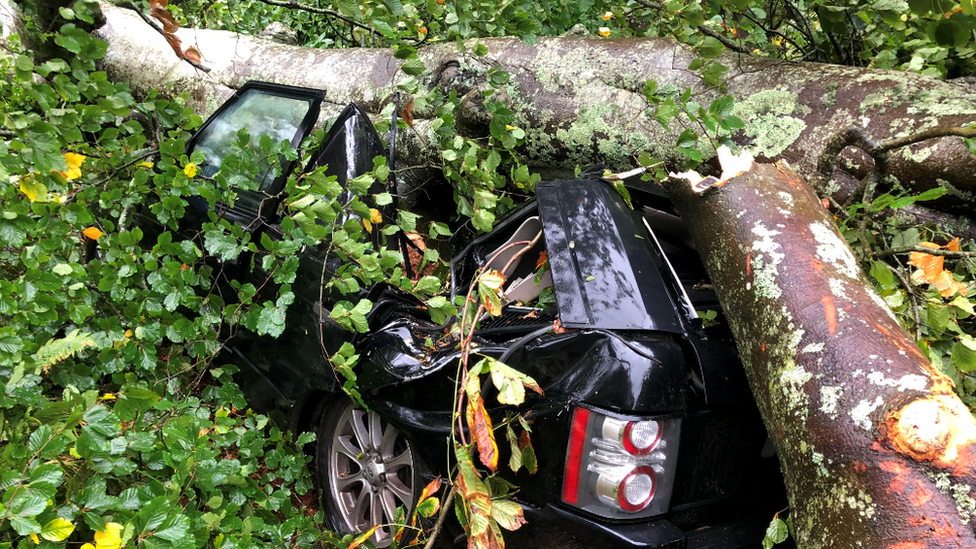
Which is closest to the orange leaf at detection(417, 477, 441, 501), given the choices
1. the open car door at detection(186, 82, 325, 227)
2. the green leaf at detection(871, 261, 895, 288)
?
the open car door at detection(186, 82, 325, 227)

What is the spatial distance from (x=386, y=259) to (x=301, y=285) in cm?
50

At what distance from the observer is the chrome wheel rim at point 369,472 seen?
8.28 ft

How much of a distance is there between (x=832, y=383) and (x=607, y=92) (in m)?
2.27

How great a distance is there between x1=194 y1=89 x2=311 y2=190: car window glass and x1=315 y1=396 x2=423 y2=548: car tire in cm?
116

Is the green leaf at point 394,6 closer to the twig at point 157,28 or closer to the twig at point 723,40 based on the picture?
the twig at point 157,28

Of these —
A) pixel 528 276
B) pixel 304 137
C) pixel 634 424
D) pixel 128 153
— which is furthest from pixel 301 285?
pixel 634 424

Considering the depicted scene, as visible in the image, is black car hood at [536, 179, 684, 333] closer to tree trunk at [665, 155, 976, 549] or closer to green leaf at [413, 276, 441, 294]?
tree trunk at [665, 155, 976, 549]

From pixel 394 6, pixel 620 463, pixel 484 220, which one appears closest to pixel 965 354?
pixel 620 463

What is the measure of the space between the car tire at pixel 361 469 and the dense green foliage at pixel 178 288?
0.43 ft

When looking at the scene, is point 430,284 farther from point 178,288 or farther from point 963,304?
point 963,304

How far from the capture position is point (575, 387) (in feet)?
5.98

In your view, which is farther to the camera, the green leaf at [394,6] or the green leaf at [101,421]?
the green leaf at [394,6]

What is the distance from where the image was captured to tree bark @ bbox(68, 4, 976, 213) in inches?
100

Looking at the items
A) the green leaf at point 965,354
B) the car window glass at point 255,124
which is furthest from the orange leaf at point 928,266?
the car window glass at point 255,124
